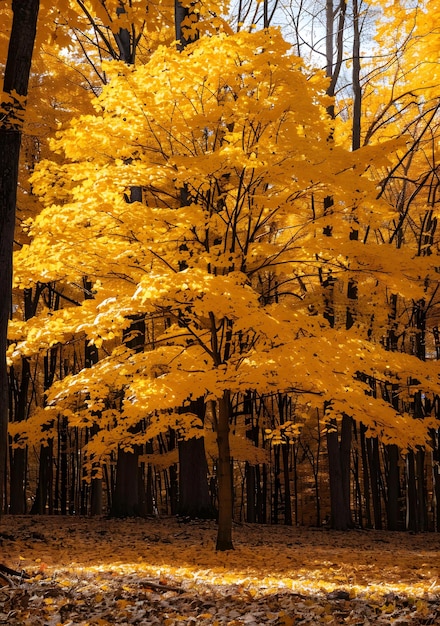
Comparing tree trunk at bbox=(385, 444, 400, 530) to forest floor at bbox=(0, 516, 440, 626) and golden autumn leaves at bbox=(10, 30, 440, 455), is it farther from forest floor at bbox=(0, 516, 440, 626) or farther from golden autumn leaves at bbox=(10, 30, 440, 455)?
golden autumn leaves at bbox=(10, 30, 440, 455)

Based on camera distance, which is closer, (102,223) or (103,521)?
(102,223)

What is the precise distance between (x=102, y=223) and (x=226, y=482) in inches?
173

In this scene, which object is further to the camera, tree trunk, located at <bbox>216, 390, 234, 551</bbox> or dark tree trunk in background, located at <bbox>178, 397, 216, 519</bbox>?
dark tree trunk in background, located at <bbox>178, 397, 216, 519</bbox>

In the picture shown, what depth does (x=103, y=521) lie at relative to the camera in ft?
43.2

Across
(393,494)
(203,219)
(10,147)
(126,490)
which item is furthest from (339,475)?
(10,147)

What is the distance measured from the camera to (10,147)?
5.61 metres

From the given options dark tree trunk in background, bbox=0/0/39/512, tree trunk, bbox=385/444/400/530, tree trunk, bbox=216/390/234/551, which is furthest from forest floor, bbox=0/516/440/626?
tree trunk, bbox=385/444/400/530

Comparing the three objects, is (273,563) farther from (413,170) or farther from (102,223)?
(413,170)

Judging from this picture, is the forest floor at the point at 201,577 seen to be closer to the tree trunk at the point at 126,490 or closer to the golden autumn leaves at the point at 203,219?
the tree trunk at the point at 126,490

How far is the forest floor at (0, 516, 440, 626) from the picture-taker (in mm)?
4438

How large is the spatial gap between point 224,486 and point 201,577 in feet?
9.05

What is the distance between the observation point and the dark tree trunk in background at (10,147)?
17.8 ft

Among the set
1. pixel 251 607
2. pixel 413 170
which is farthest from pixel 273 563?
pixel 413 170

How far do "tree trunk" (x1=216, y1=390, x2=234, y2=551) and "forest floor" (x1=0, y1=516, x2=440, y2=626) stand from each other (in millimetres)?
296
